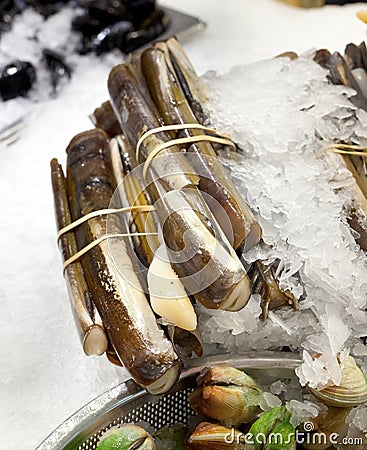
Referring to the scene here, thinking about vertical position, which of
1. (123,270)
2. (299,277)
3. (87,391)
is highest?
(123,270)

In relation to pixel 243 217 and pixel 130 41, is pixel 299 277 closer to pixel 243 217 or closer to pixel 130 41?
pixel 243 217

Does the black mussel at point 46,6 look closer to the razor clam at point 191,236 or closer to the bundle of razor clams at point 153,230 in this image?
the bundle of razor clams at point 153,230

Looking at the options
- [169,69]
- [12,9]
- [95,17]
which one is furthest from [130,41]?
[169,69]

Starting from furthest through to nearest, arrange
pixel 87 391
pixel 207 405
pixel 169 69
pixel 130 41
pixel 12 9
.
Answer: pixel 12 9, pixel 130 41, pixel 169 69, pixel 87 391, pixel 207 405

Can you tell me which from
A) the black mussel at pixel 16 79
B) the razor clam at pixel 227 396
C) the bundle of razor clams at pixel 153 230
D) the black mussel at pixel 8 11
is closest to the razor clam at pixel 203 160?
the bundle of razor clams at pixel 153 230

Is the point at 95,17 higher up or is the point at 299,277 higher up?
the point at 95,17

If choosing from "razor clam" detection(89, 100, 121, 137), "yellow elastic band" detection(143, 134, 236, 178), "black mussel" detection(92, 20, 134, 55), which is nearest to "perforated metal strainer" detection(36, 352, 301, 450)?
"yellow elastic band" detection(143, 134, 236, 178)

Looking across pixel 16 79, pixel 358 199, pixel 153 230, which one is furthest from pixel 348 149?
pixel 16 79

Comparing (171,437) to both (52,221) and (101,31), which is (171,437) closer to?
(52,221)
